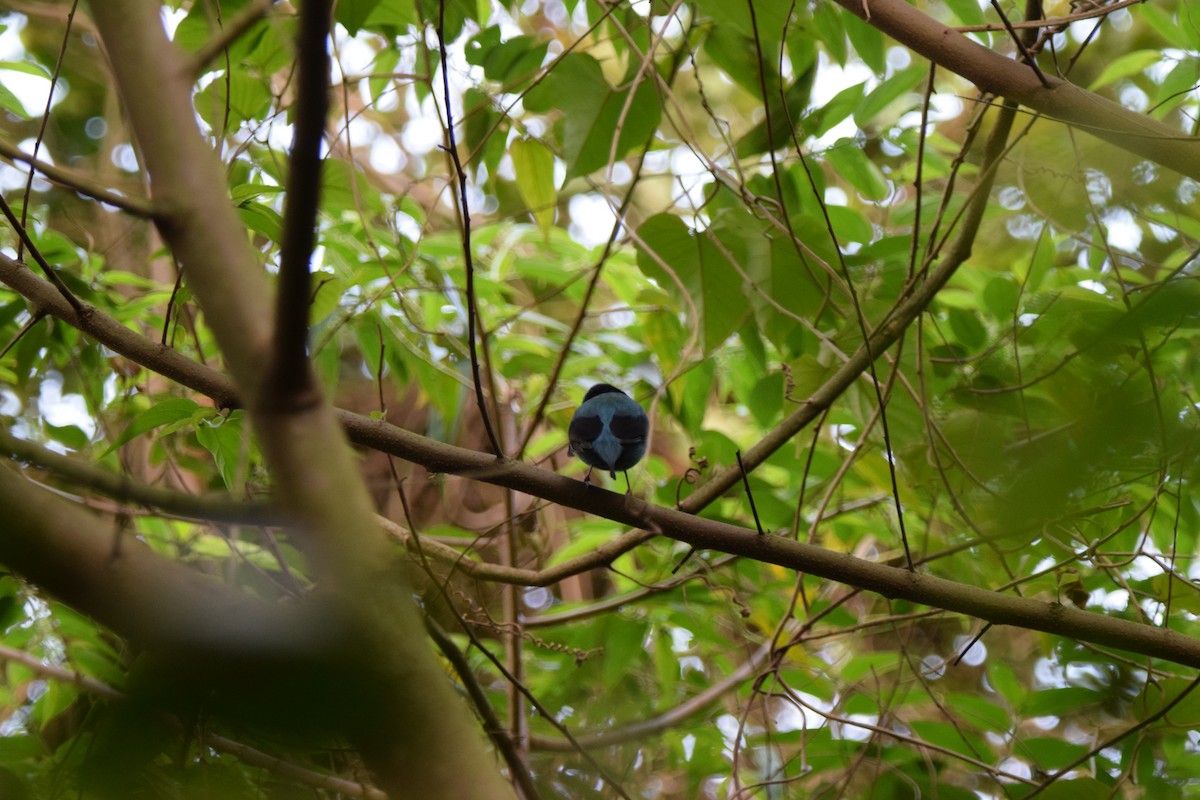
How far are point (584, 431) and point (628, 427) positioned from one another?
0.09 metres

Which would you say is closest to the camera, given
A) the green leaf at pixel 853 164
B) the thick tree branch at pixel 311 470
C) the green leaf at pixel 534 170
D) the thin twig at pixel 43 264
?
the thick tree branch at pixel 311 470

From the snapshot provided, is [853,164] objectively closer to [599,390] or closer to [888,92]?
[888,92]

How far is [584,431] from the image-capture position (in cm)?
199

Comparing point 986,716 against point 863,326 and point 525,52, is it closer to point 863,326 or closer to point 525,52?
point 863,326

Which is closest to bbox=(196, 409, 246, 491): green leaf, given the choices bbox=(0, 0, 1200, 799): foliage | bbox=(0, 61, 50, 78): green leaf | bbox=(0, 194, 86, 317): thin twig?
bbox=(0, 0, 1200, 799): foliage

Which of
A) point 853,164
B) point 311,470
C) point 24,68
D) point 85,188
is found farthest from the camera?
point 853,164

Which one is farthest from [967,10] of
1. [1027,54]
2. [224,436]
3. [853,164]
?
[224,436]

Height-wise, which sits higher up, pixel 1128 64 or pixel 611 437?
pixel 1128 64

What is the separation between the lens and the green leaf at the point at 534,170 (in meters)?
2.27

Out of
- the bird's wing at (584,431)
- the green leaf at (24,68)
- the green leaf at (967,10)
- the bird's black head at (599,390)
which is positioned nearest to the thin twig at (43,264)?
the green leaf at (24,68)

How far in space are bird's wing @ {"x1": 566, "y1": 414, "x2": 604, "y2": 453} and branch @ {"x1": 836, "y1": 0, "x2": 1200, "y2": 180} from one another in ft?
2.99

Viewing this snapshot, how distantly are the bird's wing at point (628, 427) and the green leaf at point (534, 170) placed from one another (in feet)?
1.82

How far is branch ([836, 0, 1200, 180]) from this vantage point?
4.71 feet

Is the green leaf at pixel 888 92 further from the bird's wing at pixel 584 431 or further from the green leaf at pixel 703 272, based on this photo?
the bird's wing at pixel 584 431
